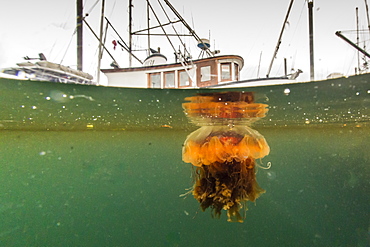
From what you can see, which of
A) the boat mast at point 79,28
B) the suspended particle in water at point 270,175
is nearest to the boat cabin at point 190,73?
the boat mast at point 79,28

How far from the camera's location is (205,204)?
280 cm

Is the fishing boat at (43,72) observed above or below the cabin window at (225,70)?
below

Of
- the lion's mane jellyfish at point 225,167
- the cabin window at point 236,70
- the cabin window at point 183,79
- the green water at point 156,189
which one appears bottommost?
the green water at point 156,189

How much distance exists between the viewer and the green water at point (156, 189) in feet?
25.0

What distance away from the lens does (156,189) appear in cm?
884

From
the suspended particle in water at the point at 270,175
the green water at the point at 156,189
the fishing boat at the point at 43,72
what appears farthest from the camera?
the suspended particle in water at the point at 270,175

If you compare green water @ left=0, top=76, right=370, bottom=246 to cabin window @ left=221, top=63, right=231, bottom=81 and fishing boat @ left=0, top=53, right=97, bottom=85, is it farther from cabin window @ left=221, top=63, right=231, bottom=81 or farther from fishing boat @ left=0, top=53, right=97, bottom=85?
fishing boat @ left=0, top=53, right=97, bottom=85

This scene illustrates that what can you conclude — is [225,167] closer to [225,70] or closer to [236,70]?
[225,70]

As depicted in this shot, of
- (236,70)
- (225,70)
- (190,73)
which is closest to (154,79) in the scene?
(190,73)

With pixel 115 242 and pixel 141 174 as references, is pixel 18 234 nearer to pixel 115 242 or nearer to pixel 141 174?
pixel 115 242

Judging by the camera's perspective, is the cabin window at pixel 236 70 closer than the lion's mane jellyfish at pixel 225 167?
No

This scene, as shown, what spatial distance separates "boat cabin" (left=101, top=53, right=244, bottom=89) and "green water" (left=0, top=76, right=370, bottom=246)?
1473 mm

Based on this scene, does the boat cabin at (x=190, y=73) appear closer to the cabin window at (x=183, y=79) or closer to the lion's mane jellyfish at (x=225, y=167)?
the cabin window at (x=183, y=79)

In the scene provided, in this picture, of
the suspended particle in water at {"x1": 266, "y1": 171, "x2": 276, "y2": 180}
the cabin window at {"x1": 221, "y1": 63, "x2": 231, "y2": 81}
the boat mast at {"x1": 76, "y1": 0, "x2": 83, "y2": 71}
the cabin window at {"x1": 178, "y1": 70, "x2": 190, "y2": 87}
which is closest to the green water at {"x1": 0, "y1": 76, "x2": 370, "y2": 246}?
the suspended particle in water at {"x1": 266, "y1": 171, "x2": 276, "y2": 180}
